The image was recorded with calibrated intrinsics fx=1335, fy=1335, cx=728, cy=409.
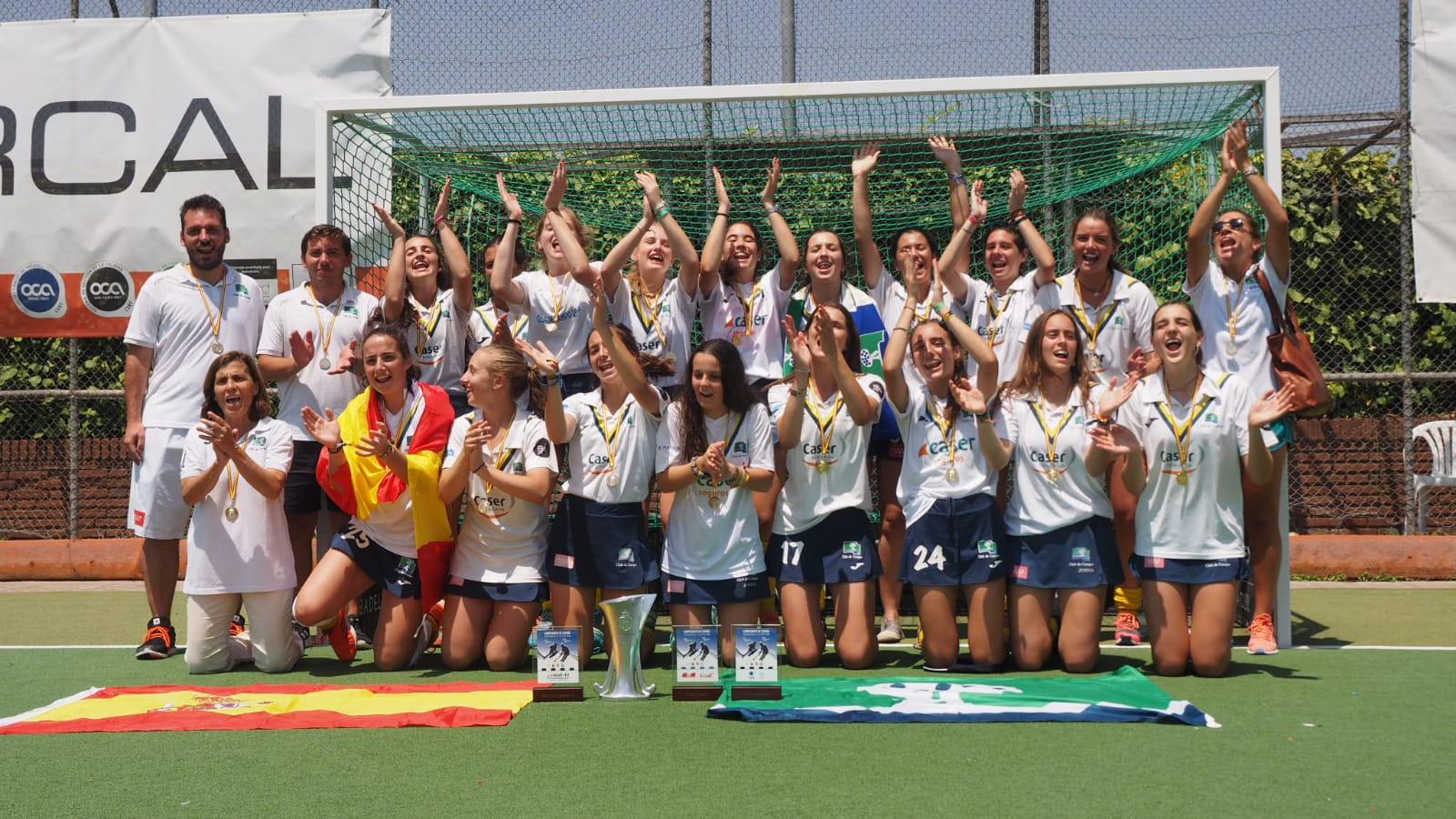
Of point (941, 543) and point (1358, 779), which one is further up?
point (941, 543)

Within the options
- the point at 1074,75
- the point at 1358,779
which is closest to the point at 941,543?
the point at 1358,779

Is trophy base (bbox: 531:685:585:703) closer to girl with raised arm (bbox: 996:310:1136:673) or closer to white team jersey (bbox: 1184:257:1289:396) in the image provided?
girl with raised arm (bbox: 996:310:1136:673)

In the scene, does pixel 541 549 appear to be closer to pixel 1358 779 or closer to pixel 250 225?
pixel 1358 779

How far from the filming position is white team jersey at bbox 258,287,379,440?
21.2ft

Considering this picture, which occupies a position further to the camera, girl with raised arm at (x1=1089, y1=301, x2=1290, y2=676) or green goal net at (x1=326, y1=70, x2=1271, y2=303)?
green goal net at (x1=326, y1=70, x2=1271, y2=303)

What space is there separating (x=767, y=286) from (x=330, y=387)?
2181 millimetres

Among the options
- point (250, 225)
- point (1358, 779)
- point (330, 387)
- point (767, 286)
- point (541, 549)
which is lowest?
point (1358, 779)

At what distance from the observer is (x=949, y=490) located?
18.7 ft

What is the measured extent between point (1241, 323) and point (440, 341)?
387 cm

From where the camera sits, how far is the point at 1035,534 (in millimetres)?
5594

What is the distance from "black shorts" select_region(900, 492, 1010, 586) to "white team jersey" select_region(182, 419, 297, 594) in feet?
8.99

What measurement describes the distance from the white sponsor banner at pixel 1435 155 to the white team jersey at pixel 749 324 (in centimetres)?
465

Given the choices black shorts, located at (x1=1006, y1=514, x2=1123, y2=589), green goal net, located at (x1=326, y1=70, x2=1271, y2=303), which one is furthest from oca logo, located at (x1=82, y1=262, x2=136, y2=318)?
black shorts, located at (x1=1006, y1=514, x2=1123, y2=589)

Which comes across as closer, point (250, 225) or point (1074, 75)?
point (1074, 75)
